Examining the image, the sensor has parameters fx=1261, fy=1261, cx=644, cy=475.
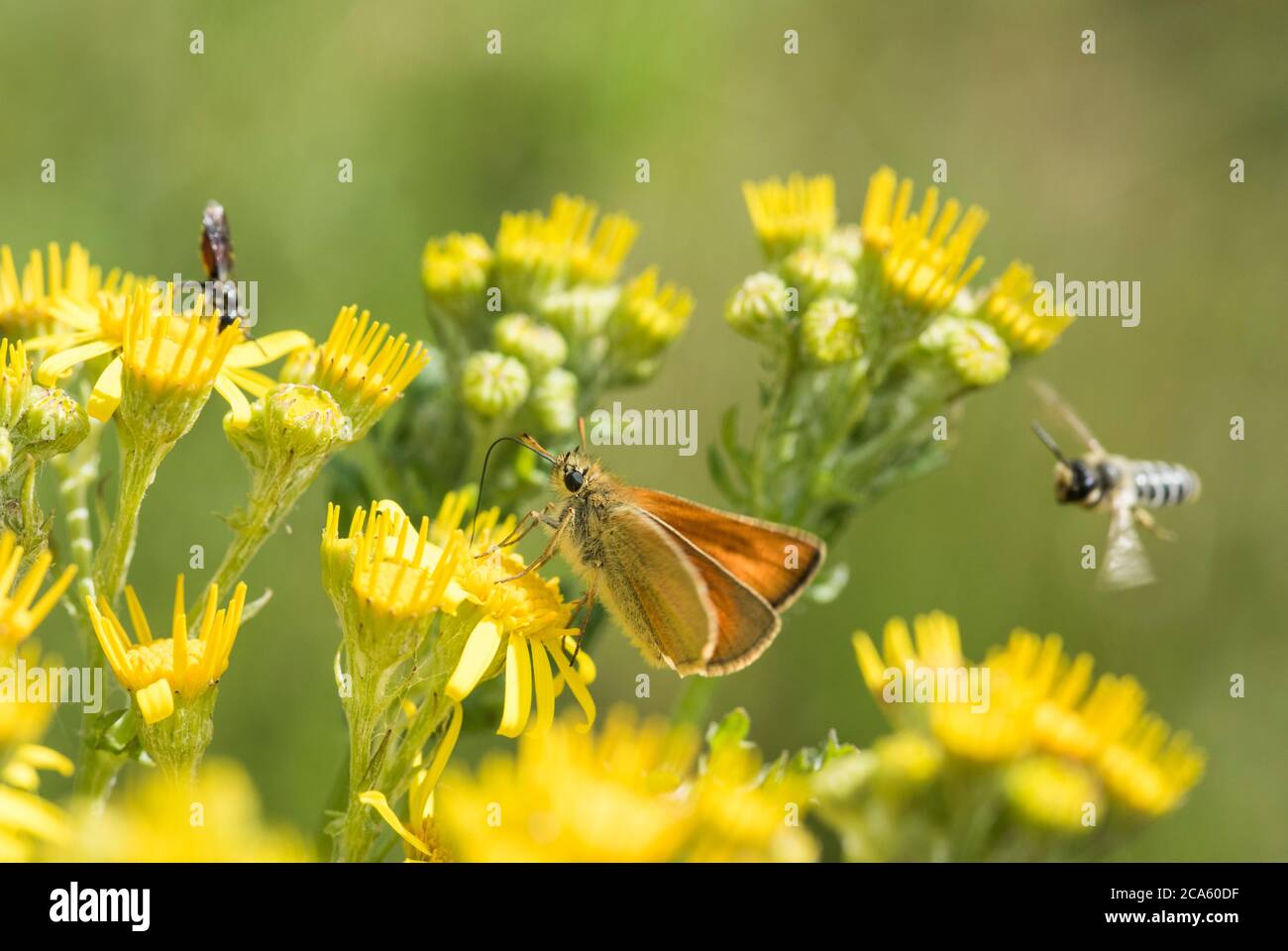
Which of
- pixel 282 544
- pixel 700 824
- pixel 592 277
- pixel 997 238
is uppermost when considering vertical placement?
pixel 997 238

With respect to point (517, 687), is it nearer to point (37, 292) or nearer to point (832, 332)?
point (832, 332)

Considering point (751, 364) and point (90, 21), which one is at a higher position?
point (90, 21)

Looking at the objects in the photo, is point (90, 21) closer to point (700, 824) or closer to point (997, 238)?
point (997, 238)

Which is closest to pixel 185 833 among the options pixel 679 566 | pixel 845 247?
pixel 679 566

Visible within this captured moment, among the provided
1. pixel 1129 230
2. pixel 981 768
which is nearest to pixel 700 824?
pixel 981 768

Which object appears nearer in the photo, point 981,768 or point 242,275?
point 981,768

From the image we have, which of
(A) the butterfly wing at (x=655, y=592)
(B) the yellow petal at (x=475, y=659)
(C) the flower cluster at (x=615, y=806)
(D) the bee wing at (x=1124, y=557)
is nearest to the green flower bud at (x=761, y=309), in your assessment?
(A) the butterfly wing at (x=655, y=592)

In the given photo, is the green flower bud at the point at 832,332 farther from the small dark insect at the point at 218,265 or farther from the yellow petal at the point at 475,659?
the small dark insect at the point at 218,265
